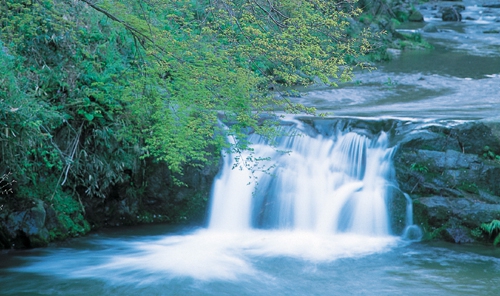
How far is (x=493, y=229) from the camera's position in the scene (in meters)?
7.35

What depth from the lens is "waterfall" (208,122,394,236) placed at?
8109mm

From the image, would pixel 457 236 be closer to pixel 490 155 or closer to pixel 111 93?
pixel 490 155

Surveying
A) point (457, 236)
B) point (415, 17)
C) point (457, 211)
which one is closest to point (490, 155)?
point (457, 211)

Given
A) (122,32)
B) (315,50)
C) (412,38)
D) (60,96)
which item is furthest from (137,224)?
(412,38)

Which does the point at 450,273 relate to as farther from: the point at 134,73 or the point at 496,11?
the point at 496,11

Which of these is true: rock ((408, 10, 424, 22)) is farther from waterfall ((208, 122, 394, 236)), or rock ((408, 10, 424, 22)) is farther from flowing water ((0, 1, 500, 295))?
waterfall ((208, 122, 394, 236))

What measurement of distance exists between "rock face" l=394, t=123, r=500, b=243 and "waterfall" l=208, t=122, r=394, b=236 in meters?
0.37

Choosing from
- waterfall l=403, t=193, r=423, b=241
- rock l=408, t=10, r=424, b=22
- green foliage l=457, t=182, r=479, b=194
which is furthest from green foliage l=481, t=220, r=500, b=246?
rock l=408, t=10, r=424, b=22

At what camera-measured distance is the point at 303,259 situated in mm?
7109

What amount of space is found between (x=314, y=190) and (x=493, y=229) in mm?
2446

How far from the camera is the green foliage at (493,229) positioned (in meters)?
7.33

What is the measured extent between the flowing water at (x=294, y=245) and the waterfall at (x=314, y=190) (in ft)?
0.05

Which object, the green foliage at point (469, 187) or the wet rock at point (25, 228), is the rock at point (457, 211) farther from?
the wet rock at point (25, 228)

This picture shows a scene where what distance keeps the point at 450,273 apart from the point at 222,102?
10.6 ft
